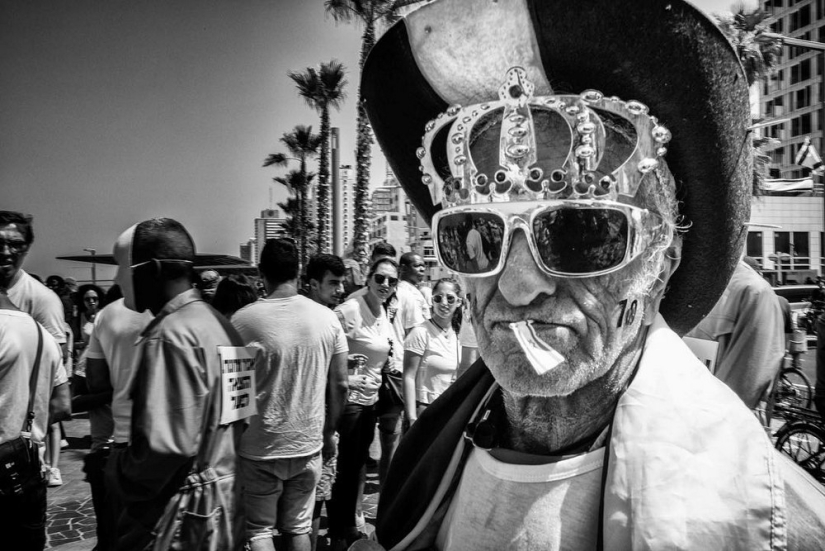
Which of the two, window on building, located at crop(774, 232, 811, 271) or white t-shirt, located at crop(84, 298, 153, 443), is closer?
white t-shirt, located at crop(84, 298, 153, 443)

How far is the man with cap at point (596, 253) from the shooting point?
1.12 metres

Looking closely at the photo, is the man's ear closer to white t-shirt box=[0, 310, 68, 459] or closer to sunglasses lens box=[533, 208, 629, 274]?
sunglasses lens box=[533, 208, 629, 274]

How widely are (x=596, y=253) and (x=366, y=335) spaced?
12.6 feet

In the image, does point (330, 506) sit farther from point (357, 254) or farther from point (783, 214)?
point (783, 214)

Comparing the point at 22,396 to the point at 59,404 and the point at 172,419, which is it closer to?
the point at 59,404

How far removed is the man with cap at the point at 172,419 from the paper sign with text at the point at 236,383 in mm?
36

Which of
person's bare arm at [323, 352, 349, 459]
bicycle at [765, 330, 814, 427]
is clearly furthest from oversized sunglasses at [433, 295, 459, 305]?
bicycle at [765, 330, 814, 427]

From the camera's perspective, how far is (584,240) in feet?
4.19

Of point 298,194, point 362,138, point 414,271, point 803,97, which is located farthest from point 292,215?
point 803,97

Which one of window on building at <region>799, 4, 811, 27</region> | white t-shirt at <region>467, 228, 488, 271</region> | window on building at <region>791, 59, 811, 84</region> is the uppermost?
window on building at <region>799, 4, 811, 27</region>

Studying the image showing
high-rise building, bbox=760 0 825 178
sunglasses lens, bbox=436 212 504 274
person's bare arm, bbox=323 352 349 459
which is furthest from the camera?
high-rise building, bbox=760 0 825 178

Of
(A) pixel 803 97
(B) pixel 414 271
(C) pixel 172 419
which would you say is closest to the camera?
(C) pixel 172 419

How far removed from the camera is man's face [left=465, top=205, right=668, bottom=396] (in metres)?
1.30

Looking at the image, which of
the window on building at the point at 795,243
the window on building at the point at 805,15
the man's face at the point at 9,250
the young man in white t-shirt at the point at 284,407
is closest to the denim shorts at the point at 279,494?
the young man in white t-shirt at the point at 284,407
